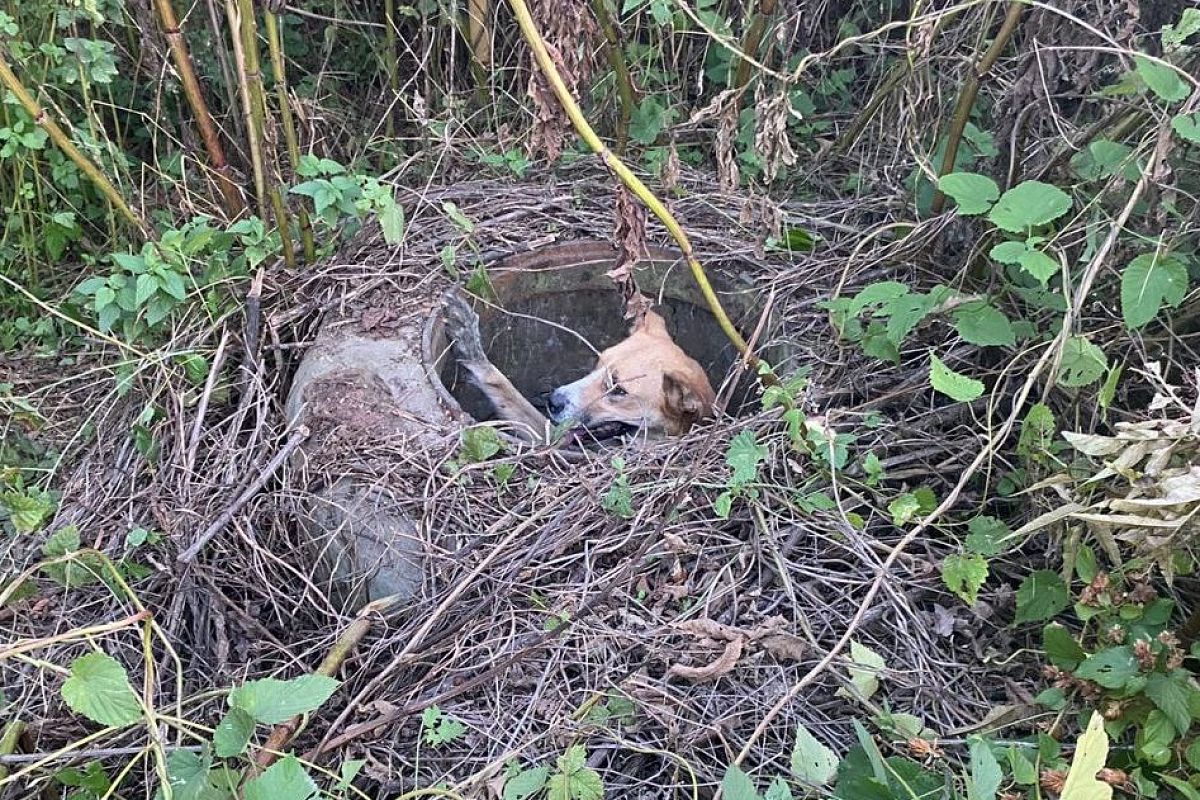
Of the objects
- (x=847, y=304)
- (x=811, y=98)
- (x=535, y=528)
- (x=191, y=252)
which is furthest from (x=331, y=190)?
(x=811, y=98)

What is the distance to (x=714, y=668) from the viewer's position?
6.17 feet

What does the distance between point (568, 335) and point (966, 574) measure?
4.91 feet

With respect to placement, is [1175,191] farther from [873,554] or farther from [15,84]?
[15,84]

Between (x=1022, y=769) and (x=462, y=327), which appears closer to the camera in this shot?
(x=1022, y=769)

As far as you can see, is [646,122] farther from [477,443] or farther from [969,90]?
[477,443]

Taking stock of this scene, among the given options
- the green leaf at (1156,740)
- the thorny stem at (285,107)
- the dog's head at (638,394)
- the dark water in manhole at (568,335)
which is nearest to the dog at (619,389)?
the dog's head at (638,394)

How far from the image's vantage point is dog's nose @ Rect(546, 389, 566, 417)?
2.77 meters

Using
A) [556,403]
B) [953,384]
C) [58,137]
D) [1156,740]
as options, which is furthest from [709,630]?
[58,137]

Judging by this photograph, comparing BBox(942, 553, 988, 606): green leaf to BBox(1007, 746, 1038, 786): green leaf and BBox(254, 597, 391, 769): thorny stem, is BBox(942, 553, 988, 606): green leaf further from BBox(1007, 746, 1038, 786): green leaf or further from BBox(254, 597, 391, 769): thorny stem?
BBox(254, 597, 391, 769): thorny stem

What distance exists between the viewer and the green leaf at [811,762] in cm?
168

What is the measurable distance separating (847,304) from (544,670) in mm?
1102

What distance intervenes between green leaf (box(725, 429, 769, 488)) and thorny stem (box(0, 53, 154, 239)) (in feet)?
5.45

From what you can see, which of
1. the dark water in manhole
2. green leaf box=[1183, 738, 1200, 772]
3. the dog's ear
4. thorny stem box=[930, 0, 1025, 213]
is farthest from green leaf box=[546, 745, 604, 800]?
thorny stem box=[930, 0, 1025, 213]

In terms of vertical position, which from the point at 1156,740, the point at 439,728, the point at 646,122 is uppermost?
the point at 646,122
